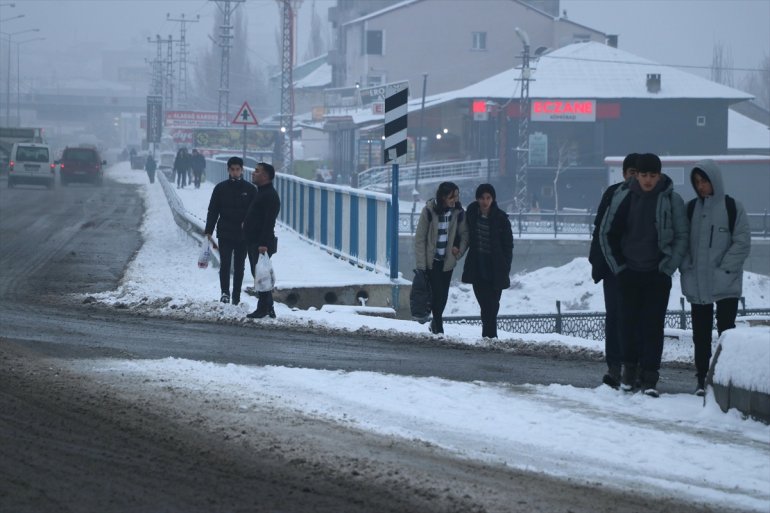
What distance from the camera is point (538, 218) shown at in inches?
1752

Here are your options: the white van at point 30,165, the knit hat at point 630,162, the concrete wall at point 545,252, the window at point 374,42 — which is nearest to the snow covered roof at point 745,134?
the window at point 374,42

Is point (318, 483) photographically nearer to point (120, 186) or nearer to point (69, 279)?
point (69, 279)

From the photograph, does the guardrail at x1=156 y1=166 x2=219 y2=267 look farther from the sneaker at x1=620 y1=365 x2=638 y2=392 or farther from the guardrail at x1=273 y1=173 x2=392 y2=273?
the sneaker at x1=620 y1=365 x2=638 y2=392

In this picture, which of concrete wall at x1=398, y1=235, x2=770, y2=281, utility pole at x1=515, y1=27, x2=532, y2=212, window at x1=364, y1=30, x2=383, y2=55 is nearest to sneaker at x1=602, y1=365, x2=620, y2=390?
concrete wall at x1=398, y1=235, x2=770, y2=281

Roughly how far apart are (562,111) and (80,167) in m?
27.2

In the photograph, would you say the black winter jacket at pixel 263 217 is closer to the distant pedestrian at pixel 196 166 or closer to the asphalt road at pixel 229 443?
the asphalt road at pixel 229 443

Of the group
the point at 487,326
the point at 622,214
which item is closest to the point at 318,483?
the point at 622,214

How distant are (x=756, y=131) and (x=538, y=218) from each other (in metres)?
39.5

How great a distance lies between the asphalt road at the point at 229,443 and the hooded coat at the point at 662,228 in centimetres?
111

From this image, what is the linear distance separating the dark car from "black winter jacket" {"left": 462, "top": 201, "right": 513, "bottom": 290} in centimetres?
4647

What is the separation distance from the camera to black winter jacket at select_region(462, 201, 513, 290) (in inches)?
477

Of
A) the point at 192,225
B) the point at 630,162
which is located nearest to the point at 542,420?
the point at 630,162

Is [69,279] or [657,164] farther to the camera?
[69,279]

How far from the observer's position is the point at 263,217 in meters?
13.7
